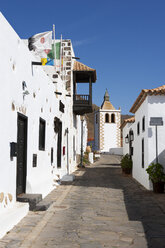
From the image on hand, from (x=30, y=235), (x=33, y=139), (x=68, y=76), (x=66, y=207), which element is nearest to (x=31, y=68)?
(x=33, y=139)

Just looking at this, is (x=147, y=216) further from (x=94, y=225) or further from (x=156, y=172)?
(x=156, y=172)

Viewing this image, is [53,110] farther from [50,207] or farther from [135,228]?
[135,228]

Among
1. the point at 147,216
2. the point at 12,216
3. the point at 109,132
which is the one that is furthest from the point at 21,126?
the point at 109,132

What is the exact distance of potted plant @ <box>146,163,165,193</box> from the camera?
37.2ft

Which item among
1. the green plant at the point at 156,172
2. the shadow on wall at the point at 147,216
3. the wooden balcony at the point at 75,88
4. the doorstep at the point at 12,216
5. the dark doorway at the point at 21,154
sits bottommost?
the shadow on wall at the point at 147,216

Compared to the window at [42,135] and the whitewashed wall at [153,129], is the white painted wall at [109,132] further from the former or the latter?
the window at [42,135]

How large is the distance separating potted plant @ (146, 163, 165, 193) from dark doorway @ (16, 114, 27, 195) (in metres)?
5.16

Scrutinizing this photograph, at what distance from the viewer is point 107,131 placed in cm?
6331

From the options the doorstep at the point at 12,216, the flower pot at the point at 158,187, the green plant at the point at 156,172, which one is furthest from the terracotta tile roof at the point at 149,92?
the doorstep at the point at 12,216

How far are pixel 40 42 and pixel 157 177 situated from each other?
6.72 metres

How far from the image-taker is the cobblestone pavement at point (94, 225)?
5254 mm

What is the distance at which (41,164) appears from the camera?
34.5 ft

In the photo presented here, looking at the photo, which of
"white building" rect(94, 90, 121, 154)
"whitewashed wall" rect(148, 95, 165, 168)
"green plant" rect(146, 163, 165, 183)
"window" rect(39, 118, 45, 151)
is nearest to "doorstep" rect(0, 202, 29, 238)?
"window" rect(39, 118, 45, 151)

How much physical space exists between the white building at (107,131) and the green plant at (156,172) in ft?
153
